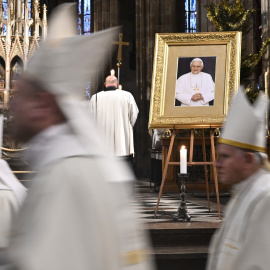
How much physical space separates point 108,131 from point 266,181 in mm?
6971

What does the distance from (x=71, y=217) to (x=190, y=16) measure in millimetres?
25796

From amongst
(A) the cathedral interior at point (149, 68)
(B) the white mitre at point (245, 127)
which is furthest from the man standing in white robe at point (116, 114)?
(B) the white mitre at point (245, 127)

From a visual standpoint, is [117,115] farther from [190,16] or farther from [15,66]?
[190,16]

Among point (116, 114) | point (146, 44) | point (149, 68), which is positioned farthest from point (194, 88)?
point (146, 44)

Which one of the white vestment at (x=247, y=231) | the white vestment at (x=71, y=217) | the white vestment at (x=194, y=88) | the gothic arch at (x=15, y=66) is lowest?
the white vestment at (x=247, y=231)

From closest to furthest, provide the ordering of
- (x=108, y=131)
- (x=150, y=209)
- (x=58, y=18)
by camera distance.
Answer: (x=58, y=18) < (x=150, y=209) < (x=108, y=131)

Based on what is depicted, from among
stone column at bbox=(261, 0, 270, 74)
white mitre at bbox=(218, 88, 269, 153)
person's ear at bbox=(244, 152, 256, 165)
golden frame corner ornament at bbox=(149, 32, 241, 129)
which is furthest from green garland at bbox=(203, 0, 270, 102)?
person's ear at bbox=(244, 152, 256, 165)

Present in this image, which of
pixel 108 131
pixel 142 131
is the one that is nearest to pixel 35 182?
pixel 108 131

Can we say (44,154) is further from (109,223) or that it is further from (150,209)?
(150,209)

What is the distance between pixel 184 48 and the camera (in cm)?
683

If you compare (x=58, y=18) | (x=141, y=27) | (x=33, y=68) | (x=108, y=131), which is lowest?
(x=108, y=131)

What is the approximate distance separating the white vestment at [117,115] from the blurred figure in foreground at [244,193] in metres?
6.59

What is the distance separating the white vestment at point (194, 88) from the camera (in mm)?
6664

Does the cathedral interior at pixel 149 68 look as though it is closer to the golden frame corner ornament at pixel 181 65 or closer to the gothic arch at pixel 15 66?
the gothic arch at pixel 15 66
